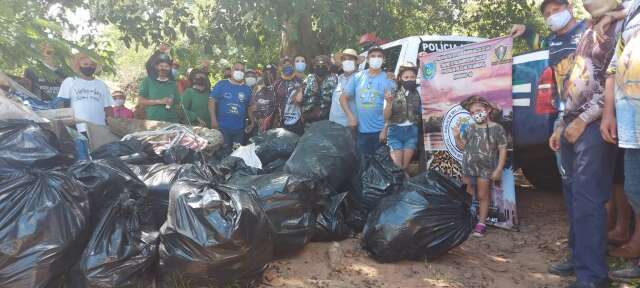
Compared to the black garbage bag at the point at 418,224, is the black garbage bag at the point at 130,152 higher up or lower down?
higher up

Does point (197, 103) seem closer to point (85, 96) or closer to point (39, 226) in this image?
point (85, 96)

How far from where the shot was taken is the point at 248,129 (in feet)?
19.2

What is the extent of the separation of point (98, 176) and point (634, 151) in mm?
2897

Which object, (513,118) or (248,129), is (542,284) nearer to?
(513,118)

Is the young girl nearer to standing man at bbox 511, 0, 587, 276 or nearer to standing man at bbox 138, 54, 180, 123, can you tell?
standing man at bbox 511, 0, 587, 276

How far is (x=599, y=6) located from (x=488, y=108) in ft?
4.85

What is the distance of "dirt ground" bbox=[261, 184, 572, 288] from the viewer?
2.95 metres

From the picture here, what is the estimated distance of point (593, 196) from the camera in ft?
8.41

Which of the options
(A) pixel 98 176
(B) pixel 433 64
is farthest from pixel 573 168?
(A) pixel 98 176

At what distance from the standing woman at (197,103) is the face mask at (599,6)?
13.9 ft

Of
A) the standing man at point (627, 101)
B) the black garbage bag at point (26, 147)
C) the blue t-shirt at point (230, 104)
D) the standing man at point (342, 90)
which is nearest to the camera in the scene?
the standing man at point (627, 101)

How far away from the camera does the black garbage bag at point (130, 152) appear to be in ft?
12.6

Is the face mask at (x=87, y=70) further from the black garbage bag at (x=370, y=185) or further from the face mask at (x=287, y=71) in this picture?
the black garbage bag at (x=370, y=185)

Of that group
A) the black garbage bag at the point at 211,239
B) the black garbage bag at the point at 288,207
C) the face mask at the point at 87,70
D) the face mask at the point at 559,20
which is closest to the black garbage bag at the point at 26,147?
the black garbage bag at the point at 211,239
